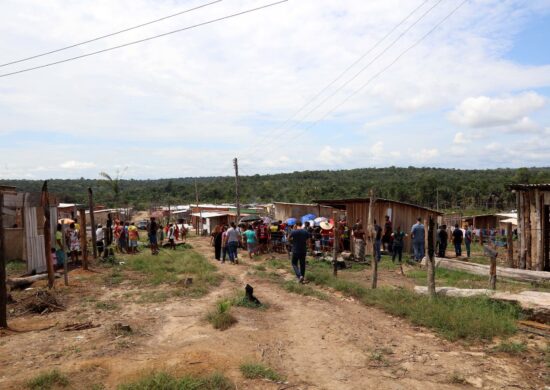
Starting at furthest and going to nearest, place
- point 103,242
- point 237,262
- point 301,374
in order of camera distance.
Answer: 1. point 103,242
2. point 237,262
3. point 301,374

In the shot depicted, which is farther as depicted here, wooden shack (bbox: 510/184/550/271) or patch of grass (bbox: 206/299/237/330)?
wooden shack (bbox: 510/184/550/271)

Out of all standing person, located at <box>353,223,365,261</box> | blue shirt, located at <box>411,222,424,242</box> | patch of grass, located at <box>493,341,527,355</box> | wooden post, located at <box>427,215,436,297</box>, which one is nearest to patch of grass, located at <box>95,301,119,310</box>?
wooden post, located at <box>427,215,436,297</box>

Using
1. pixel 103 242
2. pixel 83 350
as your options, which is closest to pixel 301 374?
pixel 83 350

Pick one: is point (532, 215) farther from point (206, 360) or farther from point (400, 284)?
point (206, 360)

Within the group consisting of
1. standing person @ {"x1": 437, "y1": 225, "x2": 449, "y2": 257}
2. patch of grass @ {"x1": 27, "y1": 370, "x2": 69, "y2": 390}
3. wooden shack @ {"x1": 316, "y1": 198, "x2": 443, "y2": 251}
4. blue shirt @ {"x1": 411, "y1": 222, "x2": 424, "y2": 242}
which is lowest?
standing person @ {"x1": 437, "y1": 225, "x2": 449, "y2": 257}

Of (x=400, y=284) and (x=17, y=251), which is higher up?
(x=17, y=251)

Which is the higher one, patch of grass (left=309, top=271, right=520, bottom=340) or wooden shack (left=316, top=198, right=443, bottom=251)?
wooden shack (left=316, top=198, right=443, bottom=251)

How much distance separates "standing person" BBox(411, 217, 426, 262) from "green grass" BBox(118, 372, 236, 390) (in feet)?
44.9

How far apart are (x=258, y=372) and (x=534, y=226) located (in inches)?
520

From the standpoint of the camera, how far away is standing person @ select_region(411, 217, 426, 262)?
17578 mm

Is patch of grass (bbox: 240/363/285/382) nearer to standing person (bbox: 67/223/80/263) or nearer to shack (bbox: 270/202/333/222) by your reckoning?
standing person (bbox: 67/223/80/263)

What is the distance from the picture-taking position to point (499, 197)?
56.9 metres

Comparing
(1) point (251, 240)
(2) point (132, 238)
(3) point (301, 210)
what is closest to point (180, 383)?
(1) point (251, 240)

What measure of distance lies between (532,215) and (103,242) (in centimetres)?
1837
